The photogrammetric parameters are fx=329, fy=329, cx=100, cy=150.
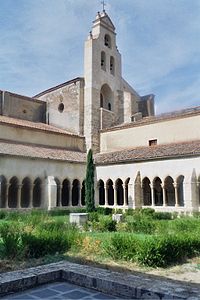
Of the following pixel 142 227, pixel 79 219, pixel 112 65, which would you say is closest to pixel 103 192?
pixel 79 219

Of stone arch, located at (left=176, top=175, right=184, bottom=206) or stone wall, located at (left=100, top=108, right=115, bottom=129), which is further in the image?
stone wall, located at (left=100, top=108, right=115, bottom=129)

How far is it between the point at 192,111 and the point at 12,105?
48.9 feet

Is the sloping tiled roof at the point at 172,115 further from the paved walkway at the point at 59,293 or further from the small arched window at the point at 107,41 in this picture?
the paved walkway at the point at 59,293

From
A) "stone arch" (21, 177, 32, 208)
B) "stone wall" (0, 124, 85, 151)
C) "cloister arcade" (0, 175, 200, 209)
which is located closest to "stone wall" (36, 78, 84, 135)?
"stone wall" (0, 124, 85, 151)

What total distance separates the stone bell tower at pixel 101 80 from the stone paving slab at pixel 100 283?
22.9m

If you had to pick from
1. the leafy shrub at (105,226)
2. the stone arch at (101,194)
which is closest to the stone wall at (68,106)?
the stone arch at (101,194)

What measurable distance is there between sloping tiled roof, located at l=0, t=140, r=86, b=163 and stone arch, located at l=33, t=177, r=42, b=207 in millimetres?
1756

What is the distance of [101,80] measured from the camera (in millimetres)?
29766

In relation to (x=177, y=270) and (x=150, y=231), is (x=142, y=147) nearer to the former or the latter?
(x=150, y=231)

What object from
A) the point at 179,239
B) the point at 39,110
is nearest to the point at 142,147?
the point at 39,110

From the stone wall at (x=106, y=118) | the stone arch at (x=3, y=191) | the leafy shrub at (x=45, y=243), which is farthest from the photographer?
the stone wall at (x=106, y=118)

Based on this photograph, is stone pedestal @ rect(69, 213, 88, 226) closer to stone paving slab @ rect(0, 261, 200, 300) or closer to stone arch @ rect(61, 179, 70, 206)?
stone paving slab @ rect(0, 261, 200, 300)

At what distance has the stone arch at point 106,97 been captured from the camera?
31.4m

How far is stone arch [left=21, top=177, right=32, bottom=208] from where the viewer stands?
21.2 metres
